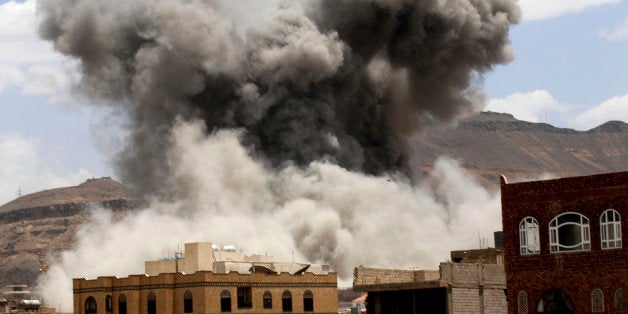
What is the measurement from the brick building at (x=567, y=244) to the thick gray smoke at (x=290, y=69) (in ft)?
212

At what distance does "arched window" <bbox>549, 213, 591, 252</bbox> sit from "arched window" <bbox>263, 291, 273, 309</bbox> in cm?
2119

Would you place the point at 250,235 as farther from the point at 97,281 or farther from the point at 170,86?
the point at 97,281

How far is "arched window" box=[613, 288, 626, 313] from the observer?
47.0 m

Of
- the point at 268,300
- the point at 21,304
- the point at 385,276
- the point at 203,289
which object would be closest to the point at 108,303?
the point at 203,289

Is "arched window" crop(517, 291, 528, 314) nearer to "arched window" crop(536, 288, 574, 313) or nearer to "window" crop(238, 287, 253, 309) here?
"arched window" crop(536, 288, 574, 313)

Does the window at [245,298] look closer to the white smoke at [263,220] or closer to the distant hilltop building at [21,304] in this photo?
the distant hilltop building at [21,304]

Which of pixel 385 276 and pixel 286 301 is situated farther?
pixel 385 276

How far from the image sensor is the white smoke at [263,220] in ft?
337

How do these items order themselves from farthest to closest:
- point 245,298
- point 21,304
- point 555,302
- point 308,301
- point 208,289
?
point 21,304 → point 308,301 → point 245,298 → point 208,289 → point 555,302

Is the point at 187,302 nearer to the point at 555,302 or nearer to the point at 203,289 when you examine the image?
the point at 203,289

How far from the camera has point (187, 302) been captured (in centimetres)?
6481

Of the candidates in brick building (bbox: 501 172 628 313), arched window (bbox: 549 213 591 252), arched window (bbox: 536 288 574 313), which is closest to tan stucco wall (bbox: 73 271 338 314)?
brick building (bbox: 501 172 628 313)

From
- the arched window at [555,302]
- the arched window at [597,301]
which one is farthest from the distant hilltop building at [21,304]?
the arched window at [597,301]

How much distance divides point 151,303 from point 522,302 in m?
22.8
